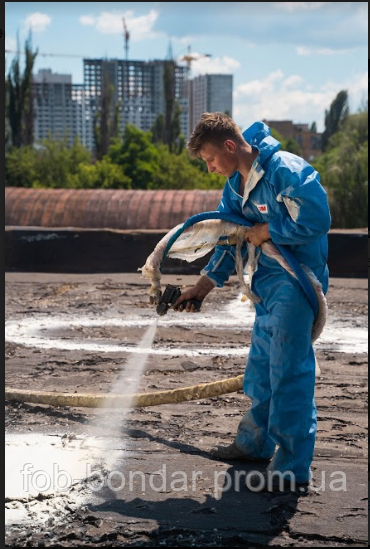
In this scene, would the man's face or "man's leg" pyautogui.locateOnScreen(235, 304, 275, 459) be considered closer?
the man's face

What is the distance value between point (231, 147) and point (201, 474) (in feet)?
5.10

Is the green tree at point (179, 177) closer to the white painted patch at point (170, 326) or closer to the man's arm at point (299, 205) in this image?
the white painted patch at point (170, 326)

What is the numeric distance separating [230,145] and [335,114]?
277 feet

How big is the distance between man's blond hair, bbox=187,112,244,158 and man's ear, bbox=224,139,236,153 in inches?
0.6

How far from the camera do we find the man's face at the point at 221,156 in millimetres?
3947

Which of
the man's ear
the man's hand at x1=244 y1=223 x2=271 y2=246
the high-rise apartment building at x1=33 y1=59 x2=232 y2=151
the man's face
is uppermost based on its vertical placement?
the high-rise apartment building at x1=33 y1=59 x2=232 y2=151

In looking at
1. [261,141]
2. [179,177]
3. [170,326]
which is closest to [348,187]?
[179,177]

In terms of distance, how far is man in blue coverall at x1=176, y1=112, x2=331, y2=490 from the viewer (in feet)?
12.4

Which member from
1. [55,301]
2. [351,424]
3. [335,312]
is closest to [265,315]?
[351,424]

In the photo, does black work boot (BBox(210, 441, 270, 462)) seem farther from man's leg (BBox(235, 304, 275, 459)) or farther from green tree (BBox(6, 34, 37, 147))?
green tree (BBox(6, 34, 37, 147))

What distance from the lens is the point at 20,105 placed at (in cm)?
5103

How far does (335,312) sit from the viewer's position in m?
8.66

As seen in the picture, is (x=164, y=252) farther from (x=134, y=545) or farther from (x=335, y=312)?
(x=335, y=312)

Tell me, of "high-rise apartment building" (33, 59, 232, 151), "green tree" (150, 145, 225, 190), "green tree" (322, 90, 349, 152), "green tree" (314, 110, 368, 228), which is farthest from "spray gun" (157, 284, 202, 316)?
"high-rise apartment building" (33, 59, 232, 151)
